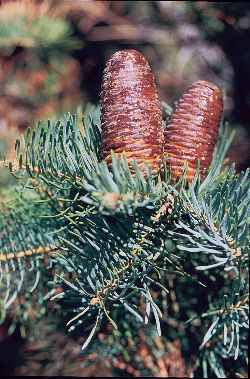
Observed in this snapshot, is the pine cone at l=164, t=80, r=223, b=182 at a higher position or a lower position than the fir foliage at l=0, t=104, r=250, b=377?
higher

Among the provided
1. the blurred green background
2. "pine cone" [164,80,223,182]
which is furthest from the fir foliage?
the blurred green background

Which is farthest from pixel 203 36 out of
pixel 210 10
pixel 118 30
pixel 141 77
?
pixel 141 77

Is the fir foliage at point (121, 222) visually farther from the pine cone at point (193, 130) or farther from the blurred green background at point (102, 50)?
the blurred green background at point (102, 50)

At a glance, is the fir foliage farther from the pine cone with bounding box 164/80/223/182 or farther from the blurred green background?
the blurred green background

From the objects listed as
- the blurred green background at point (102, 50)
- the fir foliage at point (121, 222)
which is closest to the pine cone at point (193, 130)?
the fir foliage at point (121, 222)

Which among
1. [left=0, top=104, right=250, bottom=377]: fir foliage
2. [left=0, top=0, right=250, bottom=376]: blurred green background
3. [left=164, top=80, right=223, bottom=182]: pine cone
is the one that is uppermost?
[left=0, top=0, right=250, bottom=376]: blurred green background

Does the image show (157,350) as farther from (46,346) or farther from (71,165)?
(71,165)
